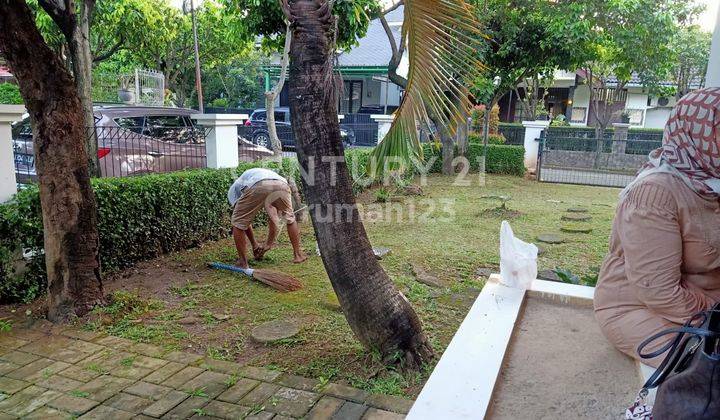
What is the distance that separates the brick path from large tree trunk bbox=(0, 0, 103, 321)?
0.52m

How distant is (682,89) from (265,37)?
1745cm

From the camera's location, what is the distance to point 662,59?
12.2 m

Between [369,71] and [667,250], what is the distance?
→ 1920cm

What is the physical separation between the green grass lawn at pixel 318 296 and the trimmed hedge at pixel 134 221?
0.75ft

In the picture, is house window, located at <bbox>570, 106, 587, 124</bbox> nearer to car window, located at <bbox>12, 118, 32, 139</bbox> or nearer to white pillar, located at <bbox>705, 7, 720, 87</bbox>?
white pillar, located at <bbox>705, 7, 720, 87</bbox>

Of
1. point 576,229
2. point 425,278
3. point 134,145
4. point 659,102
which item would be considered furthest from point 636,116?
point 134,145

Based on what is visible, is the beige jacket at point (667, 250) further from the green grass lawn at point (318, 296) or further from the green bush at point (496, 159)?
the green bush at point (496, 159)

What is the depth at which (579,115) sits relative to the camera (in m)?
24.5

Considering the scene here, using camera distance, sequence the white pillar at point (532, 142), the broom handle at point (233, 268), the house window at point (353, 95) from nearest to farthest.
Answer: the broom handle at point (233, 268) < the white pillar at point (532, 142) < the house window at point (353, 95)

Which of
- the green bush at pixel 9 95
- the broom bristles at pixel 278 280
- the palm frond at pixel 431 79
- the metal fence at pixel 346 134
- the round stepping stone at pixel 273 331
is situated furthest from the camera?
the metal fence at pixel 346 134

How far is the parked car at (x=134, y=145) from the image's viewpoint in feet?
22.3

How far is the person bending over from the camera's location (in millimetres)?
5539

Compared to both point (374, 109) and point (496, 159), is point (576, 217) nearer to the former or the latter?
point (496, 159)

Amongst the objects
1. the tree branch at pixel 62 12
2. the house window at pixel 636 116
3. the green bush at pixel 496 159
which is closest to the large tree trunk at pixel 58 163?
the tree branch at pixel 62 12
